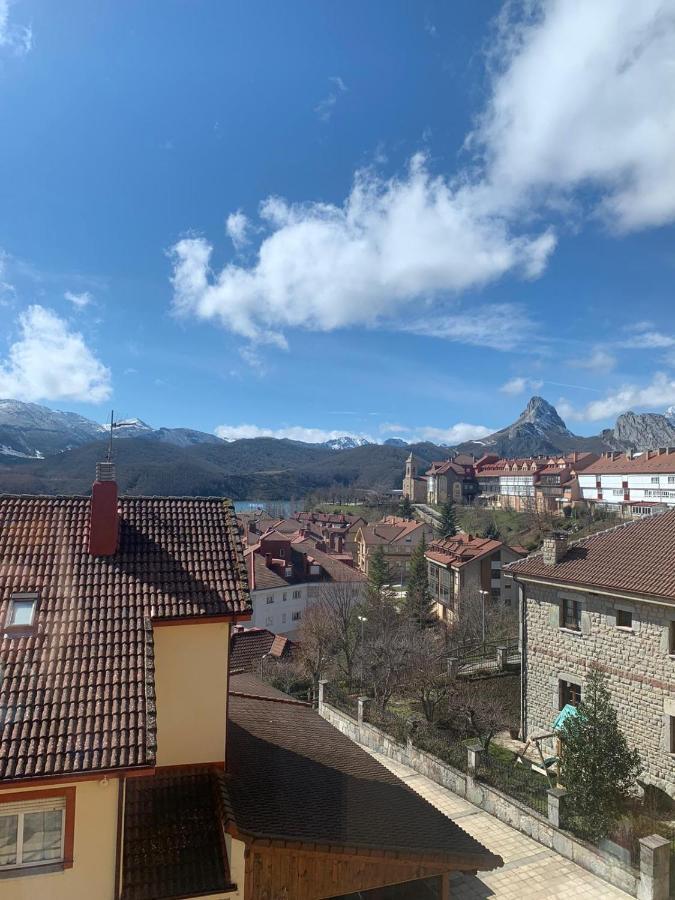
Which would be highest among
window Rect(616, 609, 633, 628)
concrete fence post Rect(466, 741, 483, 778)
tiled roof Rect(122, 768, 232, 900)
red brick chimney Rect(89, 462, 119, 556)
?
red brick chimney Rect(89, 462, 119, 556)

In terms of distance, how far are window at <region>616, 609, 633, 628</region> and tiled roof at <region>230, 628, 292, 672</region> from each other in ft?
56.7

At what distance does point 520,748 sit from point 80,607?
16161mm

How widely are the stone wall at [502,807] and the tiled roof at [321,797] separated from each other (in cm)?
354

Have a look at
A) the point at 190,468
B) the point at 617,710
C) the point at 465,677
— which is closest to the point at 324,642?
the point at 465,677

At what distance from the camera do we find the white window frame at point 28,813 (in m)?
6.63

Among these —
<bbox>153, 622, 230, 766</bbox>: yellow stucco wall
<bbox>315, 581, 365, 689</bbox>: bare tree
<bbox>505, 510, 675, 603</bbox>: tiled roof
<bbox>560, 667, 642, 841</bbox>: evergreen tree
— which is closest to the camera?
<bbox>153, 622, 230, 766</bbox>: yellow stucco wall

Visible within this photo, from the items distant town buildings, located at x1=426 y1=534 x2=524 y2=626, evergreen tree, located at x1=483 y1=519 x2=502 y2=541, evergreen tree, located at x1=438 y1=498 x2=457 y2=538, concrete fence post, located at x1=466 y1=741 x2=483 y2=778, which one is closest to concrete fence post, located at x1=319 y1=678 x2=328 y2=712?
concrete fence post, located at x1=466 y1=741 x2=483 y2=778

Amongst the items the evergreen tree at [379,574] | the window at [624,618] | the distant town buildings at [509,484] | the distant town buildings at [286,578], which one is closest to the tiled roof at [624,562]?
the window at [624,618]

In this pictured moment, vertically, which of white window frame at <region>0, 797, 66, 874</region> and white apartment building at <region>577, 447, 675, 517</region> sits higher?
white apartment building at <region>577, 447, 675, 517</region>

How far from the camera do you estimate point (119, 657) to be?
7.55 metres

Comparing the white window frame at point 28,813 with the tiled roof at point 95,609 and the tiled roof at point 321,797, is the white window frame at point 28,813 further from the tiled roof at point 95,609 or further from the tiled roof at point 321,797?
the tiled roof at point 321,797

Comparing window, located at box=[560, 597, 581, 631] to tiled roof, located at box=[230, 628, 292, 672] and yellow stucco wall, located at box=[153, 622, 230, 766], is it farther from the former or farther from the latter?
tiled roof, located at box=[230, 628, 292, 672]

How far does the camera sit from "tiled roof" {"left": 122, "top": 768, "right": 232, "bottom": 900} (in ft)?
23.1

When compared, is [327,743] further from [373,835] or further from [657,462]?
[657,462]
